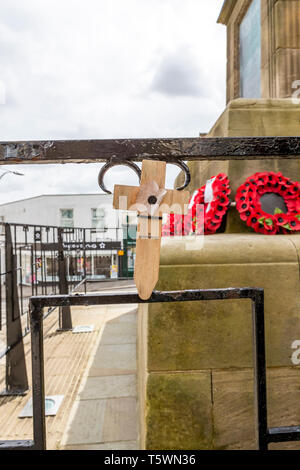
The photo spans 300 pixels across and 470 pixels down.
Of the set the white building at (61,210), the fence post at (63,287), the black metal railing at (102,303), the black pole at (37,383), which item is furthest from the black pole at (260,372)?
the white building at (61,210)

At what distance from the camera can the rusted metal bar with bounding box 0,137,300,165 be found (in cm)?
86

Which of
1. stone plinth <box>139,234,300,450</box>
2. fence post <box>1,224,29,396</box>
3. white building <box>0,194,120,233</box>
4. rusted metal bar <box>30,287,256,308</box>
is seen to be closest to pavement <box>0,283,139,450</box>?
fence post <box>1,224,29,396</box>

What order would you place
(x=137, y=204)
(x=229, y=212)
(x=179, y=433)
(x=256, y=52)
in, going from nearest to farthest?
(x=137, y=204)
(x=179, y=433)
(x=229, y=212)
(x=256, y=52)

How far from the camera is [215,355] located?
1.72 metres

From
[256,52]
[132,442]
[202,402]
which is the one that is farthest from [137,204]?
[256,52]

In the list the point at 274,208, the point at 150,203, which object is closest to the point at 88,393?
the point at 274,208

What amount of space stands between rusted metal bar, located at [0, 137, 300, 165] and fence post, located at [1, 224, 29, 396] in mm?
3363

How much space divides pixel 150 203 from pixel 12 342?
3830 mm

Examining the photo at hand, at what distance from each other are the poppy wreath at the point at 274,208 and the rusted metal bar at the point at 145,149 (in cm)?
143

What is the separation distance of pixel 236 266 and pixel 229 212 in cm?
97

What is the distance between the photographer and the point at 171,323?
68.0 inches

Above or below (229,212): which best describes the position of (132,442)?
below
